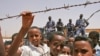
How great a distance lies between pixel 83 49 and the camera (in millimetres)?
3406

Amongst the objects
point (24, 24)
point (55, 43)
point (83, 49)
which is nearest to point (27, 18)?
point (24, 24)

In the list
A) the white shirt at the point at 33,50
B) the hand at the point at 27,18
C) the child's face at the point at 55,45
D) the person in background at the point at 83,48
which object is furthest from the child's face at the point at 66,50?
the hand at the point at 27,18

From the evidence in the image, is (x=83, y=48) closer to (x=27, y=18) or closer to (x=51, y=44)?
(x=27, y=18)

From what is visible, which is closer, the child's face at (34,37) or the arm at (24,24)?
the arm at (24,24)

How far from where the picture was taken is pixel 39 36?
16.9ft

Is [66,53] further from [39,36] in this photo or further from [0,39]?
[0,39]

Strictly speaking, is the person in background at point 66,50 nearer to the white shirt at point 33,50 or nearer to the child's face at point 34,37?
the white shirt at point 33,50

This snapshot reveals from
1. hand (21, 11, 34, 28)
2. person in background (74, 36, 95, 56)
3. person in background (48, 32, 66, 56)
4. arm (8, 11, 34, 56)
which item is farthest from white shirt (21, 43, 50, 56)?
hand (21, 11, 34, 28)

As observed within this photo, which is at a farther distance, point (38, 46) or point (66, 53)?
point (38, 46)

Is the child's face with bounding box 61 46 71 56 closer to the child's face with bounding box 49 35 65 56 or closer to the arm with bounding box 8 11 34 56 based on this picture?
the child's face with bounding box 49 35 65 56

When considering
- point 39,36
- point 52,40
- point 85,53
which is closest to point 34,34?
point 39,36

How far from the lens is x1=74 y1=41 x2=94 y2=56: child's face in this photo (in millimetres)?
3357

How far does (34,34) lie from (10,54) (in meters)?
2.00

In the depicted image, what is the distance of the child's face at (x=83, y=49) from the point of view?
3.36 meters
